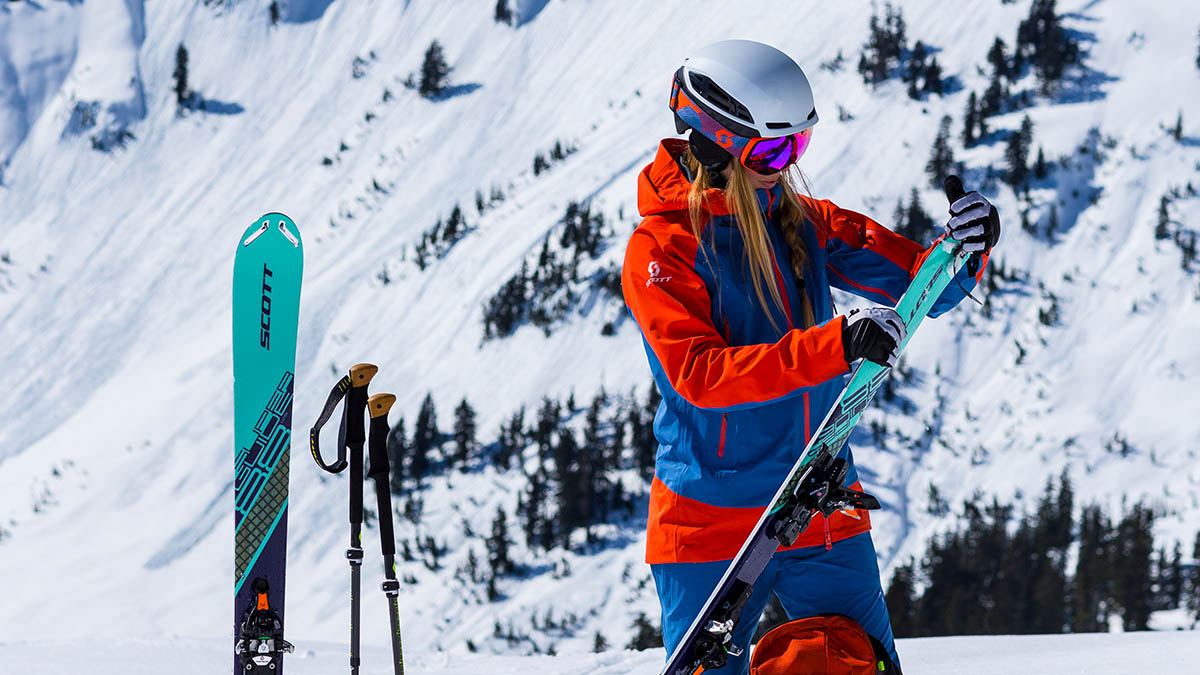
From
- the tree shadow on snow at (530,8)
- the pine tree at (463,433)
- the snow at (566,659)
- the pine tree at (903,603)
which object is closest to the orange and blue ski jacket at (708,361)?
the snow at (566,659)

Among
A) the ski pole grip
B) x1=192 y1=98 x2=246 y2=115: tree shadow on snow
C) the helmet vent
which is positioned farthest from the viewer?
x1=192 y1=98 x2=246 y2=115: tree shadow on snow

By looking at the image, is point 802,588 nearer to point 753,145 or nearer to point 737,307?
point 737,307

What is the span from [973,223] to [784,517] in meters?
0.93

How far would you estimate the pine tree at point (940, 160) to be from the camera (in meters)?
53.2

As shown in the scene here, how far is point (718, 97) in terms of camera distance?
10.5 ft

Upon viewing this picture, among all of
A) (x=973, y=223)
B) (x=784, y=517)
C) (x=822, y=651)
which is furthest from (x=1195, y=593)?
(x=784, y=517)

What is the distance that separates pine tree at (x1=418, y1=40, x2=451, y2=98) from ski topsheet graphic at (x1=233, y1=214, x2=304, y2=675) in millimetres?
64105

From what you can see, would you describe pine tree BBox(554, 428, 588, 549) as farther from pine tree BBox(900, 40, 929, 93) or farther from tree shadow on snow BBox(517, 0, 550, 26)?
tree shadow on snow BBox(517, 0, 550, 26)

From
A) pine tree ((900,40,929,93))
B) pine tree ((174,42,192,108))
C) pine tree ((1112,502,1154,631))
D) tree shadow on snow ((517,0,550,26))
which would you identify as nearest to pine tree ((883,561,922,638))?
pine tree ((1112,502,1154,631))

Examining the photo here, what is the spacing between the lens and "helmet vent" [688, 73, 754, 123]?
314 cm

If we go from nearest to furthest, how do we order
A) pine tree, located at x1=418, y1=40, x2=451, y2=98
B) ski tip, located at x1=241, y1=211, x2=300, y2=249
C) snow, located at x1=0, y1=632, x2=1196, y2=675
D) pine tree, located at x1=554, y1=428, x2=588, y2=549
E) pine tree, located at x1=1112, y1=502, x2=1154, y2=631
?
ski tip, located at x1=241, y1=211, x2=300, y2=249, snow, located at x1=0, y1=632, x2=1196, y2=675, pine tree, located at x1=1112, y1=502, x2=1154, y2=631, pine tree, located at x1=554, y1=428, x2=588, y2=549, pine tree, located at x1=418, y1=40, x2=451, y2=98

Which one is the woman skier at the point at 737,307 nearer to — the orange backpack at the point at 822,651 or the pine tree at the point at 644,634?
the orange backpack at the point at 822,651

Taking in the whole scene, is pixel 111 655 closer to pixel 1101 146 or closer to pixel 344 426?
pixel 344 426

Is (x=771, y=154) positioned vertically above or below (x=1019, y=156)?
below
